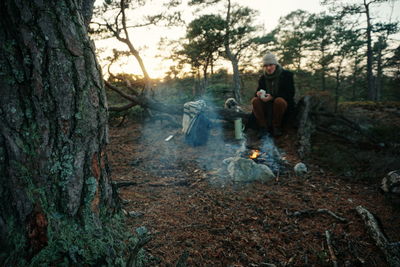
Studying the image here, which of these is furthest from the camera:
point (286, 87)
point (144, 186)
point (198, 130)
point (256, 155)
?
point (198, 130)

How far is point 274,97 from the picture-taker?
481cm

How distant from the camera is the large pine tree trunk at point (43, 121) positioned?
918 millimetres

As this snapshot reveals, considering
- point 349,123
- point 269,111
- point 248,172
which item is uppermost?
point 269,111

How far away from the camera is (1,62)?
0.90 m

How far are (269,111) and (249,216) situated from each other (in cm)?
344

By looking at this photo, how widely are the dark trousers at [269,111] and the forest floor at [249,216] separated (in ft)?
3.96

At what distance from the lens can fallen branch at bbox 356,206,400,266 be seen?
1.40 meters

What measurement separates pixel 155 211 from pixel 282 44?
20.8m

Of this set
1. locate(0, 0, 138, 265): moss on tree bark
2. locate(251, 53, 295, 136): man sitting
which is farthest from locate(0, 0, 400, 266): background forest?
locate(251, 53, 295, 136): man sitting

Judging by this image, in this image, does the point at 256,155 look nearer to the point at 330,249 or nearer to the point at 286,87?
the point at 286,87

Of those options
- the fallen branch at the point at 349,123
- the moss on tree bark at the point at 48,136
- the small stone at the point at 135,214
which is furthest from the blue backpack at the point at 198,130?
the moss on tree bark at the point at 48,136

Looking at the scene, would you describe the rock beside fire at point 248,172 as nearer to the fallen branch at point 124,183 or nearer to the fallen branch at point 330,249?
the fallen branch at point 330,249

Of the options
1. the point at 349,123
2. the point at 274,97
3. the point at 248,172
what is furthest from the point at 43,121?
the point at 349,123

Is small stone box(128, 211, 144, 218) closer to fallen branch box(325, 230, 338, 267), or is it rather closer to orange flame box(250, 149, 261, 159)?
→ fallen branch box(325, 230, 338, 267)
